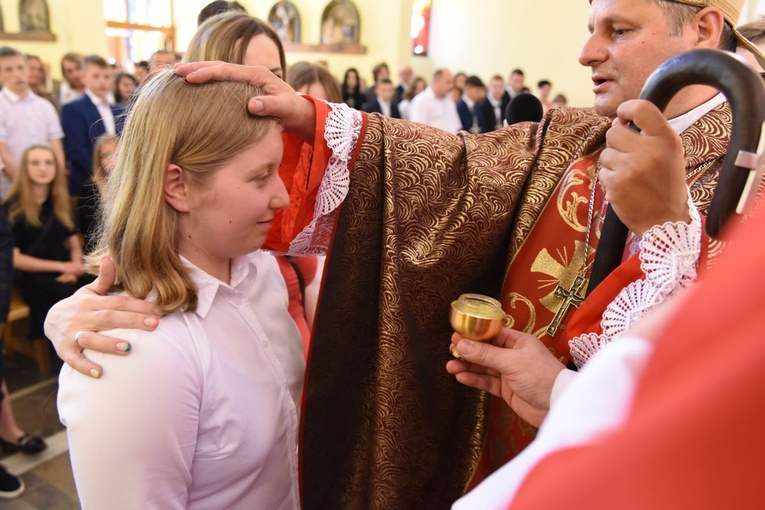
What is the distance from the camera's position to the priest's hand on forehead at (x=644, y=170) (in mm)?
964

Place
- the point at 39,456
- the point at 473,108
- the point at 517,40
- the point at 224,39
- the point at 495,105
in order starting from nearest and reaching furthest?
the point at 224,39 → the point at 39,456 → the point at 473,108 → the point at 495,105 → the point at 517,40

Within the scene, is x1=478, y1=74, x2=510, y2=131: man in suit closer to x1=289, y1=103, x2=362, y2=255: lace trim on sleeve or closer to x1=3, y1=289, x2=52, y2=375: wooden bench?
x1=3, y1=289, x2=52, y2=375: wooden bench

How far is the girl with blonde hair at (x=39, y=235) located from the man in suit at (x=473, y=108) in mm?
7586

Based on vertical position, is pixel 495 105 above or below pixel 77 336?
below

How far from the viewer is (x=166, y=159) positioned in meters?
1.23

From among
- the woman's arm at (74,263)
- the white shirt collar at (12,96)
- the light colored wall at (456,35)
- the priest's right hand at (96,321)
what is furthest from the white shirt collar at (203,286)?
the light colored wall at (456,35)

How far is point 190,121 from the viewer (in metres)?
1.24

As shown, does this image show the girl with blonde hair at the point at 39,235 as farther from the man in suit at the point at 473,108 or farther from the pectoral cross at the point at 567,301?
the man in suit at the point at 473,108

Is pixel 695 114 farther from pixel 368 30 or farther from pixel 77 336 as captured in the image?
pixel 368 30

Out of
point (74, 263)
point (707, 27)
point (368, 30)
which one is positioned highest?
point (368, 30)

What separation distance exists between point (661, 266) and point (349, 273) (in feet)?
2.49

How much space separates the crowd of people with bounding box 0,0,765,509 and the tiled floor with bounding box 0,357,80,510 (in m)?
Answer: 2.11

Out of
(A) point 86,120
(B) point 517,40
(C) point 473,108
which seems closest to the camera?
(A) point 86,120

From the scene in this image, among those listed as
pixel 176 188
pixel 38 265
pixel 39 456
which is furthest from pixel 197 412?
pixel 38 265
